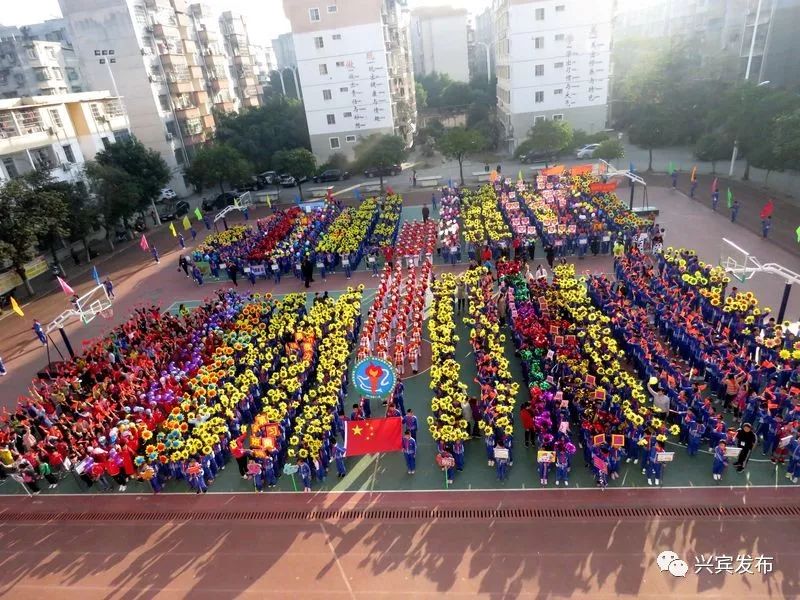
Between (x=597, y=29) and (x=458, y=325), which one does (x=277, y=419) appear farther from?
(x=597, y=29)

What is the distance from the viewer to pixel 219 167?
34.6 metres

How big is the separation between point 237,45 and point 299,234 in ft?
158

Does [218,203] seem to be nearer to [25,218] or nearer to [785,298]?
[25,218]

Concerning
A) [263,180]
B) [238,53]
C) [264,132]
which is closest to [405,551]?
[263,180]

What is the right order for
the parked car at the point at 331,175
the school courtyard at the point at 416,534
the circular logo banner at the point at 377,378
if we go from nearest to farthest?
the school courtyard at the point at 416,534, the circular logo banner at the point at 377,378, the parked car at the point at 331,175

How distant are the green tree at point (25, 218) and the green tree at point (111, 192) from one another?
13.2 ft

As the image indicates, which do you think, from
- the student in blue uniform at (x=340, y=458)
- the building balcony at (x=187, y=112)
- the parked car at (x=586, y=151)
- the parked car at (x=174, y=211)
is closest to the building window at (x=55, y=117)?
the parked car at (x=174, y=211)

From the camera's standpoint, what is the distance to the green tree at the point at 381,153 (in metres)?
35.6

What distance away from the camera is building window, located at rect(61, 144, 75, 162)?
3036 cm

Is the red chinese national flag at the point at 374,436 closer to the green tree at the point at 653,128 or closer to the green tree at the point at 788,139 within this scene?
the green tree at the point at 788,139

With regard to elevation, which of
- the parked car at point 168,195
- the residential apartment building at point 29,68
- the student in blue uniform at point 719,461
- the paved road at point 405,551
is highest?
the residential apartment building at point 29,68

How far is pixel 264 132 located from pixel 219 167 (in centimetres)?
932

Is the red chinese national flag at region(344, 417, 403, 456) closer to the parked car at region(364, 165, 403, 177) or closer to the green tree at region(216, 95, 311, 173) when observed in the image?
the parked car at region(364, 165, 403, 177)

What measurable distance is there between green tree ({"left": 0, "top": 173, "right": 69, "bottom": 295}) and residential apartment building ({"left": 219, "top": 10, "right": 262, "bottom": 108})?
40.7m
